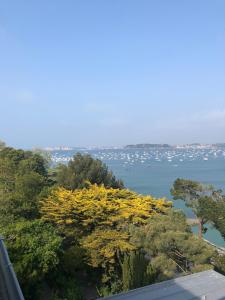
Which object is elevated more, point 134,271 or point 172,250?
point 172,250

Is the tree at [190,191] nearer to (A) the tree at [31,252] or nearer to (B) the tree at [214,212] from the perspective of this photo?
(B) the tree at [214,212]

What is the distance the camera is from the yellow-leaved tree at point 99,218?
12812mm

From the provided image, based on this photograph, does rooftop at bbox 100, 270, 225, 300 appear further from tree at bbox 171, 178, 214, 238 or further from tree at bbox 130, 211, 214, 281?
tree at bbox 171, 178, 214, 238

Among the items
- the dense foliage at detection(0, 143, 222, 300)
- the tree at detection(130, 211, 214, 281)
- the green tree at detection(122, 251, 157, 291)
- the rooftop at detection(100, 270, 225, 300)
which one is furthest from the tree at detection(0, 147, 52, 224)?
the rooftop at detection(100, 270, 225, 300)

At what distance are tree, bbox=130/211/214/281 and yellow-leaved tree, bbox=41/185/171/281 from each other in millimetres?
909

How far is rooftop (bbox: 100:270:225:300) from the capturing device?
7.52 metres

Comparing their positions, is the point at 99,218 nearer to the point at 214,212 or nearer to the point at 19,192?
the point at 19,192

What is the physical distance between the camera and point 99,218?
14.3m

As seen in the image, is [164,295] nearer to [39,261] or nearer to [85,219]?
[39,261]

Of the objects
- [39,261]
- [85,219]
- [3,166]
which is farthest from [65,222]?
[3,166]

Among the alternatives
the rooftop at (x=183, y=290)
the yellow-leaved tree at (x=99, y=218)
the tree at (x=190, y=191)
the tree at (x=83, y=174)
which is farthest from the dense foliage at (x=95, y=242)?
the tree at (x=83, y=174)

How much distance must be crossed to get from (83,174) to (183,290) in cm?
1581

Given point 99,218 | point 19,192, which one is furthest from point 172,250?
point 19,192

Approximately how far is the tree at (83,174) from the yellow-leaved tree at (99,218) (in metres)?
6.16
